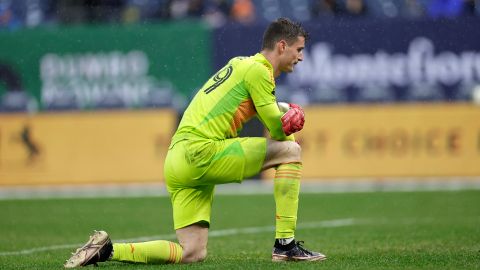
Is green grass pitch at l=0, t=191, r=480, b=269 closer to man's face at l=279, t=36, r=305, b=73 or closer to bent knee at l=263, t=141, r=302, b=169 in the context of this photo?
bent knee at l=263, t=141, r=302, b=169

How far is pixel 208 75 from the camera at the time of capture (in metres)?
20.1

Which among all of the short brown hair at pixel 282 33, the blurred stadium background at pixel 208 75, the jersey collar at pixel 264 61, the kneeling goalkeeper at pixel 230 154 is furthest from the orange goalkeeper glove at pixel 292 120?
the blurred stadium background at pixel 208 75

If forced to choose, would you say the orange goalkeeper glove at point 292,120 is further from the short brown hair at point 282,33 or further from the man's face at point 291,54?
the short brown hair at point 282,33

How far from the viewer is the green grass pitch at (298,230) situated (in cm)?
800

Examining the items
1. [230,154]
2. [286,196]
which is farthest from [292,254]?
[230,154]

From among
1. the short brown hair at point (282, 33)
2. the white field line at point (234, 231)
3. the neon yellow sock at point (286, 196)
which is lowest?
the white field line at point (234, 231)

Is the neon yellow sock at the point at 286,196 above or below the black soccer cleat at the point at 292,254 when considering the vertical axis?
above

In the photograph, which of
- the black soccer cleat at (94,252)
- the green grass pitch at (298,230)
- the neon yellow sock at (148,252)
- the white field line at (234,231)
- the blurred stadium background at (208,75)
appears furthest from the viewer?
the blurred stadium background at (208,75)

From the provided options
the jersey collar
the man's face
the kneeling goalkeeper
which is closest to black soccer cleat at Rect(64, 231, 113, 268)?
the kneeling goalkeeper

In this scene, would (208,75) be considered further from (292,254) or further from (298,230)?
(292,254)

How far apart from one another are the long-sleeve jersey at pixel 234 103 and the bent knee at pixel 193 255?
854mm

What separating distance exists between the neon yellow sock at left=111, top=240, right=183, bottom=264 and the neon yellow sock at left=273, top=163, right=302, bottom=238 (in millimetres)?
813

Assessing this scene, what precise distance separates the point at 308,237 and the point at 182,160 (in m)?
3.53

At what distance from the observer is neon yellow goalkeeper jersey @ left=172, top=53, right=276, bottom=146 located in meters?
7.61
